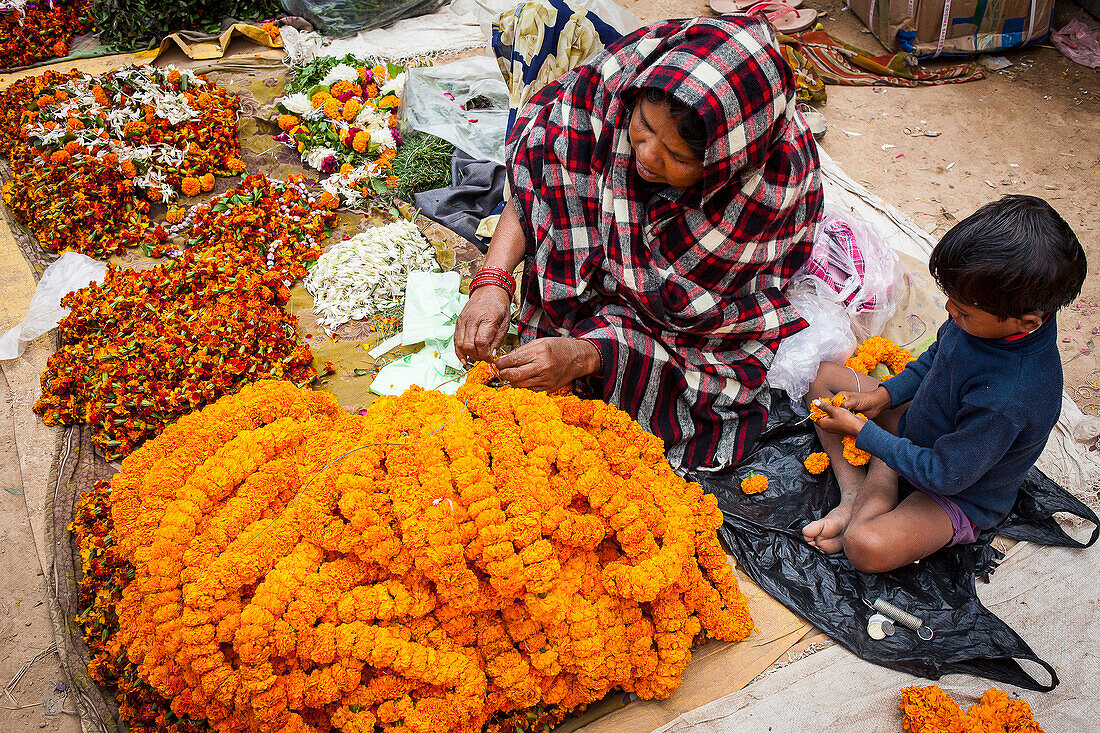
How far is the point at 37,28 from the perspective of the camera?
4508mm

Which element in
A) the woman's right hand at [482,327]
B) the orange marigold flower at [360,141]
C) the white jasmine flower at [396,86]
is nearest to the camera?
the woman's right hand at [482,327]

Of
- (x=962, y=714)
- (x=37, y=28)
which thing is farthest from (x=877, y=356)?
(x=37, y=28)

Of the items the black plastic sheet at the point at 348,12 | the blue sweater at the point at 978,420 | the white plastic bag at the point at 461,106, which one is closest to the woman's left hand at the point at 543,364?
the blue sweater at the point at 978,420

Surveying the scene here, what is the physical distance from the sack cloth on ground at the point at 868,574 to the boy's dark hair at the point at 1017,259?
973 millimetres

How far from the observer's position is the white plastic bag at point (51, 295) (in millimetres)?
2686

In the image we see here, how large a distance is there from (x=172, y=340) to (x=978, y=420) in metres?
2.71

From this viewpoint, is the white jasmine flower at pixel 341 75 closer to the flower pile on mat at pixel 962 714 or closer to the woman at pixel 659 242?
the woman at pixel 659 242

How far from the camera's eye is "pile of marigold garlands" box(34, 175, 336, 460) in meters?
2.40

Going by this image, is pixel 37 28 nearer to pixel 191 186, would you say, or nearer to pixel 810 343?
pixel 191 186

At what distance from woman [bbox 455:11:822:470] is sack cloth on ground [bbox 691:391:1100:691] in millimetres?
185

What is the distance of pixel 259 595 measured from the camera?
5.41 feet

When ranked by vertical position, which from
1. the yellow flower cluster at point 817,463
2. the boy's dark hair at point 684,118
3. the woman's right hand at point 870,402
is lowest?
the yellow flower cluster at point 817,463

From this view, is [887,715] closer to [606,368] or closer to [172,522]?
[606,368]

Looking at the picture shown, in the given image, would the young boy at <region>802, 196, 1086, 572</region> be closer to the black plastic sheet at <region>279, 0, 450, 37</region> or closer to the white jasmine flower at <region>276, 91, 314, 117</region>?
the white jasmine flower at <region>276, 91, 314, 117</region>
